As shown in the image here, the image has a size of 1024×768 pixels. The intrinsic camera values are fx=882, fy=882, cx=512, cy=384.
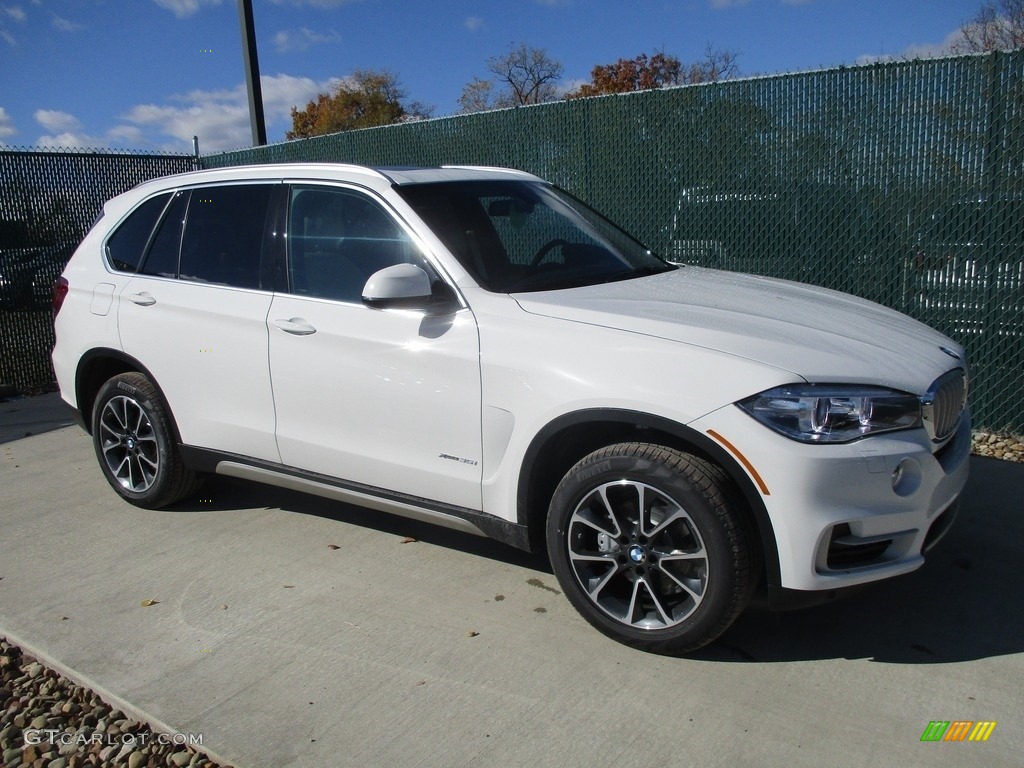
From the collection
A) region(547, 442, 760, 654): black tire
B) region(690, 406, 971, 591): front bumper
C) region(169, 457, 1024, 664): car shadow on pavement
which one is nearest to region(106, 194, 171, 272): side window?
region(169, 457, 1024, 664): car shadow on pavement

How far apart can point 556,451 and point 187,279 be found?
2359 millimetres

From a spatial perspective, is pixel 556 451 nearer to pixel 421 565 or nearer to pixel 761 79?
pixel 421 565

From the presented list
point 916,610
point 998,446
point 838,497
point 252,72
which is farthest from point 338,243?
point 252,72

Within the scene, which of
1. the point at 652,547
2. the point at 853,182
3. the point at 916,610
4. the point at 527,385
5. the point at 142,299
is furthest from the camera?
the point at 853,182

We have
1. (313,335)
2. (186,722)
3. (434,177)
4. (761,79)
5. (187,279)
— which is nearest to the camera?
(186,722)

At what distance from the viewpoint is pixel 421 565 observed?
4.24 meters

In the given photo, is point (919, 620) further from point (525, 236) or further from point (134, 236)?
point (134, 236)

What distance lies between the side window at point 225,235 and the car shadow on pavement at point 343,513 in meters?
1.37

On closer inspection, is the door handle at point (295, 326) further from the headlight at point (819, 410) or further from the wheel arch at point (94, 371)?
the headlight at point (819, 410)

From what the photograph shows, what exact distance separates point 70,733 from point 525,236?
2.83 metres

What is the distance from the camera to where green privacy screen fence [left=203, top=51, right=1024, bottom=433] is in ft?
18.9

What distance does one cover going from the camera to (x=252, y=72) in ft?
34.6

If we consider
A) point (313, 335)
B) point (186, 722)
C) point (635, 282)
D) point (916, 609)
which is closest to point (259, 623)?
point (186, 722)

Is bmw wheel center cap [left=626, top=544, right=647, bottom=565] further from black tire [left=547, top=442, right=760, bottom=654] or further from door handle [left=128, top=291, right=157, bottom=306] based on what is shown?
door handle [left=128, top=291, right=157, bottom=306]
